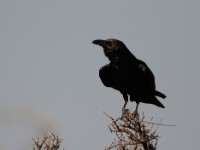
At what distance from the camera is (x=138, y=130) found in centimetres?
564

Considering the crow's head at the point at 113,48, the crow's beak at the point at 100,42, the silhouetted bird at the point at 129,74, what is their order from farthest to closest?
the crow's beak at the point at 100,42
the crow's head at the point at 113,48
the silhouetted bird at the point at 129,74

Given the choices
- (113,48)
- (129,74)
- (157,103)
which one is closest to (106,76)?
(113,48)

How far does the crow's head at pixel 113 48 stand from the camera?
7352 millimetres

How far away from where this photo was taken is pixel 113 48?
24.3ft

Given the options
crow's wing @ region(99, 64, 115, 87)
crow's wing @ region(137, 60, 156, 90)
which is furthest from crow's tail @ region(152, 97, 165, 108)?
crow's wing @ region(99, 64, 115, 87)

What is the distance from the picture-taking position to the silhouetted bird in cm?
715

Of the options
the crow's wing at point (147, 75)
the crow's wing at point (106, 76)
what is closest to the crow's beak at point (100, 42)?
the crow's wing at point (106, 76)

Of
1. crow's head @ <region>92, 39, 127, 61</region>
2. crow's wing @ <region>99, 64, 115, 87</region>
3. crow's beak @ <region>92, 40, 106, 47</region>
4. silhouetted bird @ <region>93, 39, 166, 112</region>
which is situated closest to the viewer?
silhouetted bird @ <region>93, 39, 166, 112</region>

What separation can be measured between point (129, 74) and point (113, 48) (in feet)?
2.15

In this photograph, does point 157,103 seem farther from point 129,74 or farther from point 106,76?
point 106,76

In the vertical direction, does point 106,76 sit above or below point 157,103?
above

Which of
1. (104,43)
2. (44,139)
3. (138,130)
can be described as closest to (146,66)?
(104,43)

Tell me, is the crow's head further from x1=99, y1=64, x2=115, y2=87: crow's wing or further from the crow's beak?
x1=99, y1=64, x2=115, y2=87: crow's wing

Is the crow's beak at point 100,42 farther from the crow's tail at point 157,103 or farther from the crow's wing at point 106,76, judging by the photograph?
the crow's tail at point 157,103
